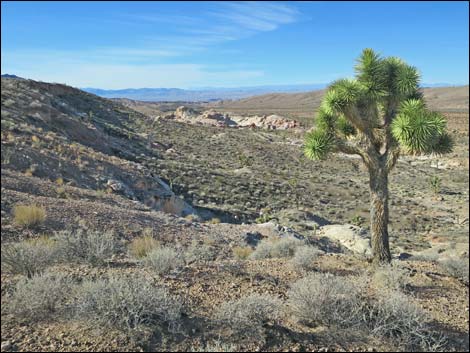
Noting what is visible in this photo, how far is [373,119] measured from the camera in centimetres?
883

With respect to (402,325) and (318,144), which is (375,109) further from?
(402,325)

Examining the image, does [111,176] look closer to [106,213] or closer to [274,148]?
[106,213]

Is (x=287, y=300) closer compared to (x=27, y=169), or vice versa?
(x=287, y=300)

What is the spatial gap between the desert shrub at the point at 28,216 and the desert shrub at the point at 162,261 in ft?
10.1

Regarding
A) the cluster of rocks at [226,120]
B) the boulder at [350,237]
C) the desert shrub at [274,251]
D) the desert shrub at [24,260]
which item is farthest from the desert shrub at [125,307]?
the cluster of rocks at [226,120]

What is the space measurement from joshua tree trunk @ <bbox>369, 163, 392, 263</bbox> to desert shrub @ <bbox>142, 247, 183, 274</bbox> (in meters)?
4.42

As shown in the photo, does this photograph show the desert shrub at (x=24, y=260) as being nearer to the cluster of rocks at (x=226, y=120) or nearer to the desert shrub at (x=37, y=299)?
the desert shrub at (x=37, y=299)

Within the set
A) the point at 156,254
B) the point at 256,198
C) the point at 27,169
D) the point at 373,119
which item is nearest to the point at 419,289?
the point at 373,119

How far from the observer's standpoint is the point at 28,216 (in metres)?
8.52

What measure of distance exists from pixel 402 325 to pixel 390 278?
1.98 metres

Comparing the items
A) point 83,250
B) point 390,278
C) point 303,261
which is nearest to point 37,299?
point 83,250

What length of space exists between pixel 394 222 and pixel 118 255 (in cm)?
1988

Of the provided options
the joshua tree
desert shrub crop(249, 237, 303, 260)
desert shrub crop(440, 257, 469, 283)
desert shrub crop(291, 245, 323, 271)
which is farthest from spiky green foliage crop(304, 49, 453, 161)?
desert shrub crop(440, 257, 469, 283)

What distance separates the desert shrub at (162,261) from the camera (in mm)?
6656
